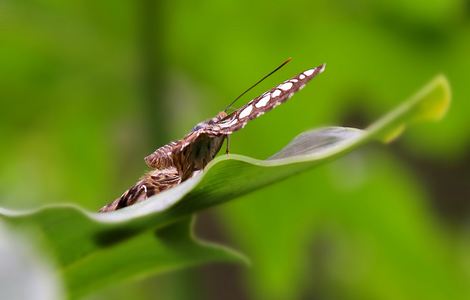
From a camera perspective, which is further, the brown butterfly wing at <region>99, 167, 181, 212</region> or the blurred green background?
the blurred green background

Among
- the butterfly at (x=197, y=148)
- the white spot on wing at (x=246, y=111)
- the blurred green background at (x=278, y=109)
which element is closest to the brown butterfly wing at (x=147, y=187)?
the butterfly at (x=197, y=148)

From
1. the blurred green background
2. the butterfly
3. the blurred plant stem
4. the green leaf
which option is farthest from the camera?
the blurred green background

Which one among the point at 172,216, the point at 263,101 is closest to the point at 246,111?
the point at 263,101

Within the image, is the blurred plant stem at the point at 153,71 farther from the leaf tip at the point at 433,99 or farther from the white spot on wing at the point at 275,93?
the leaf tip at the point at 433,99

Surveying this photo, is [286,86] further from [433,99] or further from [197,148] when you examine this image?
[433,99]

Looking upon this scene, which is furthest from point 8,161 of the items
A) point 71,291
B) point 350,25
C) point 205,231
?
point 205,231

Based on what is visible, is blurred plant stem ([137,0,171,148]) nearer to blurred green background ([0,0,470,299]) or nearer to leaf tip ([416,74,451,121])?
blurred green background ([0,0,470,299])

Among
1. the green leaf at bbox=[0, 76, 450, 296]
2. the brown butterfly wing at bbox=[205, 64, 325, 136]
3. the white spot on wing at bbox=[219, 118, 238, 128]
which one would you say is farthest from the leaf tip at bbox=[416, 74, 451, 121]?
the white spot on wing at bbox=[219, 118, 238, 128]
